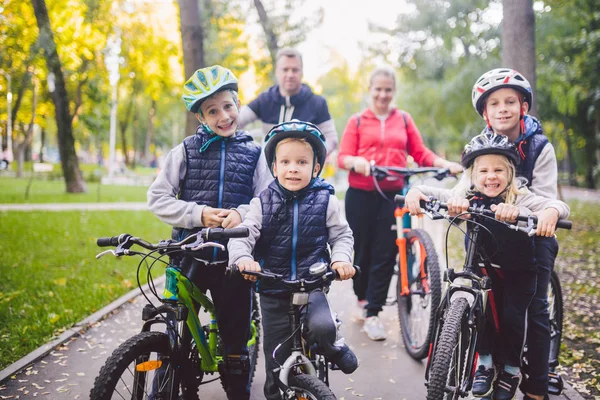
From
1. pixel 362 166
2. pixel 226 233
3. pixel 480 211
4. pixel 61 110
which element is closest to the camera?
pixel 226 233

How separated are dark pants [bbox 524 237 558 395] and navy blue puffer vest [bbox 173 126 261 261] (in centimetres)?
195

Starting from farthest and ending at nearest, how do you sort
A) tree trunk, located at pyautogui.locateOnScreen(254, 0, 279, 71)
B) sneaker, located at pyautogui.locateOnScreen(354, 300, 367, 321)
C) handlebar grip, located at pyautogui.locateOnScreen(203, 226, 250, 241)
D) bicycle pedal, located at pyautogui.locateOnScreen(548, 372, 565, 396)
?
tree trunk, located at pyautogui.locateOnScreen(254, 0, 279, 71) → sneaker, located at pyautogui.locateOnScreen(354, 300, 367, 321) → bicycle pedal, located at pyautogui.locateOnScreen(548, 372, 565, 396) → handlebar grip, located at pyautogui.locateOnScreen(203, 226, 250, 241)

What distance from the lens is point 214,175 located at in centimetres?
330

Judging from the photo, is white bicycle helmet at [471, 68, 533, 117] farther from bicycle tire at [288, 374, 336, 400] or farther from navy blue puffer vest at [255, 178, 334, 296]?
bicycle tire at [288, 374, 336, 400]

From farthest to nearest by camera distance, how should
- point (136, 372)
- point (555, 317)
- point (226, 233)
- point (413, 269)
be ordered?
1. point (413, 269)
2. point (555, 317)
3. point (136, 372)
4. point (226, 233)

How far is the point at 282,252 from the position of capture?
2.96 meters

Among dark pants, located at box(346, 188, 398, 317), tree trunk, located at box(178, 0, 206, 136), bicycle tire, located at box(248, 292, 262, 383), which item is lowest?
bicycle tire, located at box(248, 292, 262, 383)

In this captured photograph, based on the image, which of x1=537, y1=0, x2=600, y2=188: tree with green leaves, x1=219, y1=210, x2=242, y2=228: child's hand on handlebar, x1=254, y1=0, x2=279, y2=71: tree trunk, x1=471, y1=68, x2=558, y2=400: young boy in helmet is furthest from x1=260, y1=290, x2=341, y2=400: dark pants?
x1=254, y1=0, x2=279, y2=71: tree trunk

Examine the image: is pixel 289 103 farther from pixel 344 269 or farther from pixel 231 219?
pixel 344 269

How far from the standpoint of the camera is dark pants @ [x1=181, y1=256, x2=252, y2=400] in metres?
3.29

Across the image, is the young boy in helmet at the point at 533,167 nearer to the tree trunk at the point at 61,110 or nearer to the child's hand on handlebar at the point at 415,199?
the child's hand on handlebar at the point at 415,199

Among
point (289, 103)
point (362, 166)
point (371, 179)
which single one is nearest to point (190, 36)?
point (289, 103)

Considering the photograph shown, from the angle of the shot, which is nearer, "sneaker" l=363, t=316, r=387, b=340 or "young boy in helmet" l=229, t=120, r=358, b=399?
"young boy in helmet" l=229, t=120, r=358, b=399

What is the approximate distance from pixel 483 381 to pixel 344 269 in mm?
1409
